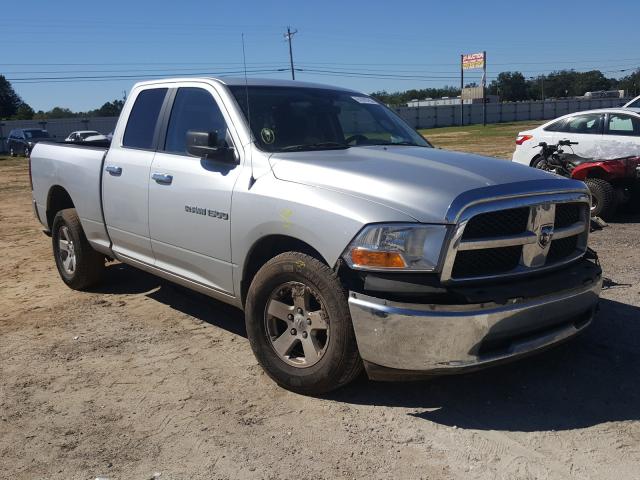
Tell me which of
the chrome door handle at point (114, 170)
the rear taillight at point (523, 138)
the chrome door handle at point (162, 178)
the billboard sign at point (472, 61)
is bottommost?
the rear taillight at point (523, 138)

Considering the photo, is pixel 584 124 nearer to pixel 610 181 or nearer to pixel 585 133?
pixel 585 133

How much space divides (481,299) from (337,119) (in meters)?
2.12

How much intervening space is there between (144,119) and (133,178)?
0.56 meters

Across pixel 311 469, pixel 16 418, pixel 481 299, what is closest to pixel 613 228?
pixel 481 299

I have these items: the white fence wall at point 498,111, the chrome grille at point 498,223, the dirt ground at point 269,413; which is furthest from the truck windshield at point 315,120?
the white fence wall at point 498,111

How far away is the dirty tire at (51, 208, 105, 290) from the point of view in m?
6.09

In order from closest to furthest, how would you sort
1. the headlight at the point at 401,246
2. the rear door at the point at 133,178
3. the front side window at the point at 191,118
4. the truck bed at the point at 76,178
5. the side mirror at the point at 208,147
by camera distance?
the headlight at the point at 401,246
the side mirror at the point at 208,147
the front side window at the point at 191,118
the rear door at the point at 133,178
the truck bed at the point at 76,178

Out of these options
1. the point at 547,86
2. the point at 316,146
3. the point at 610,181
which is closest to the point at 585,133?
the point at 610,181

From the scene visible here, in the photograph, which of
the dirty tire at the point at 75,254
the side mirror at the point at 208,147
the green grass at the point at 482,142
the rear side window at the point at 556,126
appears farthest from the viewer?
the green grass at the point at 482,142

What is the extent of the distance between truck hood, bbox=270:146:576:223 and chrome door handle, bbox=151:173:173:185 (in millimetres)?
984

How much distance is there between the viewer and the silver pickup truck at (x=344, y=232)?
3293 mm

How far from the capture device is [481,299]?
327 cm

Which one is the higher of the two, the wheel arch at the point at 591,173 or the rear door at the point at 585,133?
the rear door at the point at 585,133

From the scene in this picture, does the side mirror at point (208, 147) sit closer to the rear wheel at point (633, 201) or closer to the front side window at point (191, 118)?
the front side window at point (191, 118)
